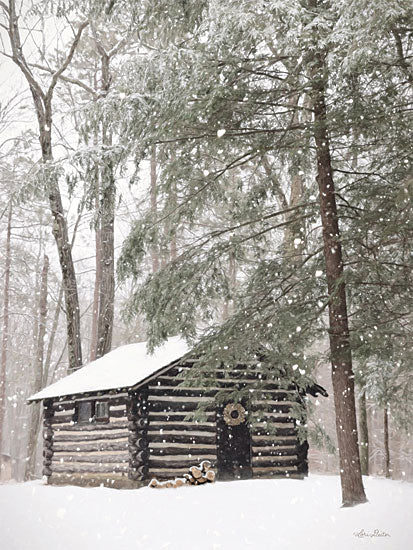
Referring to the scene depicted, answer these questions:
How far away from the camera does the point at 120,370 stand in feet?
53.6

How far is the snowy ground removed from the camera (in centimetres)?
811

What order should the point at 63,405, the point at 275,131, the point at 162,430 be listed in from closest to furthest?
the point at 275,131 < the point at 162,430 < the point at 63,405

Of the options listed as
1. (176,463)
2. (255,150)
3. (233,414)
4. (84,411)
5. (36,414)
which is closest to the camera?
(255,150)

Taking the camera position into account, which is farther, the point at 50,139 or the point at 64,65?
the point at 50,139

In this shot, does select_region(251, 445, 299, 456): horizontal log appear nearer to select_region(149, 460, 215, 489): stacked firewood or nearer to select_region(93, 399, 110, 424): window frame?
select_region(149, 460, 215, 489): stacked firewood

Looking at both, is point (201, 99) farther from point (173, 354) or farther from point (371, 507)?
point (173, 354)

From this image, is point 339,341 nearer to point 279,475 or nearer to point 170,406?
point 170,406

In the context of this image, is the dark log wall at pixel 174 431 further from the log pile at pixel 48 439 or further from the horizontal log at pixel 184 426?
the log pile at pixel 48 439

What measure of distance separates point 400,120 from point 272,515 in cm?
689

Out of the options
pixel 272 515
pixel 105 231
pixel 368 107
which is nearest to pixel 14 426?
pixel 105 231

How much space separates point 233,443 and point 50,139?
11699 millimetres

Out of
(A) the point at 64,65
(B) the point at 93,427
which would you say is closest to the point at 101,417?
(B) the point at 93,427

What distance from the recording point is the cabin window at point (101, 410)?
642 inches

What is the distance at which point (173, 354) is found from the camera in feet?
52.1
